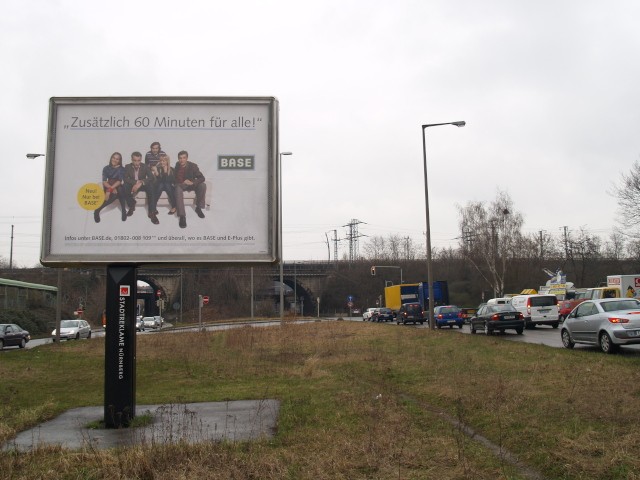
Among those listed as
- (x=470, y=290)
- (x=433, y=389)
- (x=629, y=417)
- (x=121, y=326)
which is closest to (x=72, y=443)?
(x=121, y=326)

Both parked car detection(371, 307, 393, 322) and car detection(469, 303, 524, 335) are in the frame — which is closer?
car detection(469, 303, 524, 335)

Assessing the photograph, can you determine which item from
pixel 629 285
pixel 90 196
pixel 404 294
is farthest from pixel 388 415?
pixel 404 294

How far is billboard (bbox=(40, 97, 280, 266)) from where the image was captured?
9.84m

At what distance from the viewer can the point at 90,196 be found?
9.95 metres

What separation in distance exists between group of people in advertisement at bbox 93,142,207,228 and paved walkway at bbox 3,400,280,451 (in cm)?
313

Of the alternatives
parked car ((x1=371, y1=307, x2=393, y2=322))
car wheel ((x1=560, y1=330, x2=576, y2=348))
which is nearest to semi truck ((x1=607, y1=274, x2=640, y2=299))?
car wheel ((x1=560, y1=330, x2=576, y2=348))

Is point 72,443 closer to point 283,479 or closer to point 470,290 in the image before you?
point 283,479

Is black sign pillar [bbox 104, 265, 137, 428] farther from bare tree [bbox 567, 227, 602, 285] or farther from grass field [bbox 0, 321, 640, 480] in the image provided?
bare tree [bbox 567, 227, 602, 285]

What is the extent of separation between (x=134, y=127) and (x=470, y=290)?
75.3 meters

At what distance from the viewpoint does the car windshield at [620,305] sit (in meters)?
16.4

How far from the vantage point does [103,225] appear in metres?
9.87

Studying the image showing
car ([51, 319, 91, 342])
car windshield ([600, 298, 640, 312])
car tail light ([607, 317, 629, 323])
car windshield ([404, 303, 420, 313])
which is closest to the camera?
car tail light ([607, 317, 629, 323])

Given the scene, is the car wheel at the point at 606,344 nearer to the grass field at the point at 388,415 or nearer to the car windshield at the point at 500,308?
the grass field at the point at 388,415

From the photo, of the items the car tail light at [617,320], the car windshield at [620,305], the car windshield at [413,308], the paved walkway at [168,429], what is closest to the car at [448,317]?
the car windshield at [413,308]
